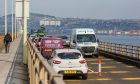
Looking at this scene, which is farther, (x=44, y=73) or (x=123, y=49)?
(x=123, y=49)

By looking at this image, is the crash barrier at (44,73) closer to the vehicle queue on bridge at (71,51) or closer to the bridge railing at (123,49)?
the vehicle queue on bridge at (71,51)

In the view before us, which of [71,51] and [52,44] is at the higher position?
[71,51]

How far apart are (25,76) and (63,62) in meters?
2.09

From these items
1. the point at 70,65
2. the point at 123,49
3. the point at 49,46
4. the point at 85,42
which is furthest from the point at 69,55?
the point at 85,42

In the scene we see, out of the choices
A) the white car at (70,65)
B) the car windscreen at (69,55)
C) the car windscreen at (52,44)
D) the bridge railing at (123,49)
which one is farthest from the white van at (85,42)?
the white car at (70,65)

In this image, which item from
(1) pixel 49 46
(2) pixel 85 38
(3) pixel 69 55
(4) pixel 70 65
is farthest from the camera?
(2) pixel 85 38

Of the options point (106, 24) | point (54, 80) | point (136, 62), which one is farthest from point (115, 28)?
point (54, 80)

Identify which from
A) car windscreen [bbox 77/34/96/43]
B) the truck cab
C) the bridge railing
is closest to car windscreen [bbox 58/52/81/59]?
the bridge railing

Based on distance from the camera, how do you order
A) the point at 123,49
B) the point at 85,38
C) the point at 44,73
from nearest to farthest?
the point at 44,73 < the point at 123,49 < the point at 85,38

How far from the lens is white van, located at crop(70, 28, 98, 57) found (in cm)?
3866

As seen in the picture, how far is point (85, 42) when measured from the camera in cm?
3912

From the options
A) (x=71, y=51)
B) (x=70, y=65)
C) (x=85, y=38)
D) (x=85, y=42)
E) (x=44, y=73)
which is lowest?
(x=85, y=42)

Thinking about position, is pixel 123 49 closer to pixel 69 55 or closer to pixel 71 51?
pixel 71 51

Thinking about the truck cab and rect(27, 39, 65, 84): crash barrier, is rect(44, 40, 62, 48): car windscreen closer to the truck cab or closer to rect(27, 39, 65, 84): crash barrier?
the truck cab
